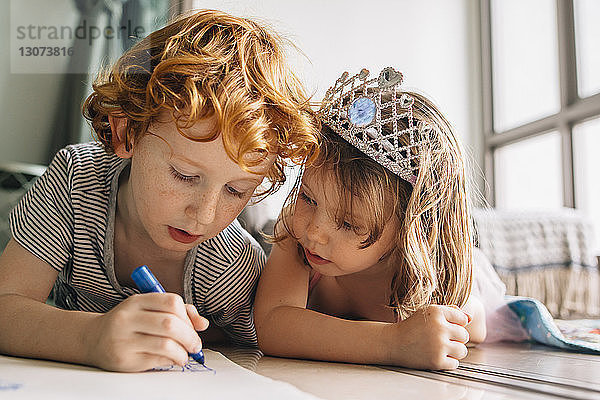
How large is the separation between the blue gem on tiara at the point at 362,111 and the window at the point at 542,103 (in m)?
1.41

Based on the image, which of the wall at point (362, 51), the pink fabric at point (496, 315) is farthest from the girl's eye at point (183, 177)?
the wall at point (362, 51)

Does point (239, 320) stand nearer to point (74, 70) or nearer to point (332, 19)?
point (74, 70)

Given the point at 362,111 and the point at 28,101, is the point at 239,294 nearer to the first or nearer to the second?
the point at 362,111

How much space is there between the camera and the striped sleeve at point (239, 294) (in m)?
0.84

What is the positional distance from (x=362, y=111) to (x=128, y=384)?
47 centimetres

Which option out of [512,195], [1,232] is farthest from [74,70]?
[512,195]

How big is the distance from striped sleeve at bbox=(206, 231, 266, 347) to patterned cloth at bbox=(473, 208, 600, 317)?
2.68 feet

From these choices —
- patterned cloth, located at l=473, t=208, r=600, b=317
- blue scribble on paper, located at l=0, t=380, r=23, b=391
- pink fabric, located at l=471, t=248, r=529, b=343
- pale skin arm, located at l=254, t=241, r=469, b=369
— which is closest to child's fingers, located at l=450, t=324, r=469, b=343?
pale skin arm, located at l=254, t=241, r=469, b=369

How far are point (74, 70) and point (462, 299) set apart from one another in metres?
1.16

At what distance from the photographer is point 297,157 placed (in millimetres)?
750

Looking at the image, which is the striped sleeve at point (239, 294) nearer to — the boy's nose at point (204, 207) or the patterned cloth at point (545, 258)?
the boy's nose at point (204, 207)

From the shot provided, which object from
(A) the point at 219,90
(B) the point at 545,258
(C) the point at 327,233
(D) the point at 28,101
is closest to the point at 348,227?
(C) the point at 327,233

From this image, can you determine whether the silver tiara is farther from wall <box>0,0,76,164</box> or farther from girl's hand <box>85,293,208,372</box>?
wall <box>0,0,76,164</box>

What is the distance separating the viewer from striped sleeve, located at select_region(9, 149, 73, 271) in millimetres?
758
